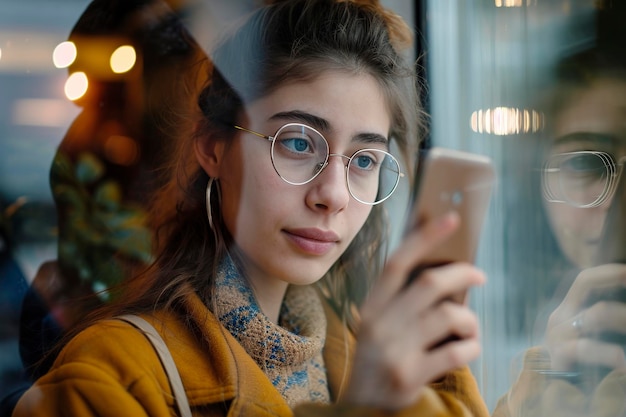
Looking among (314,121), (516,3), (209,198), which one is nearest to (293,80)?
(314,121)

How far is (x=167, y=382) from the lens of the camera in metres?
0.85

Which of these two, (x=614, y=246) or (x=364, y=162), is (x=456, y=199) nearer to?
(x=364, y=162)

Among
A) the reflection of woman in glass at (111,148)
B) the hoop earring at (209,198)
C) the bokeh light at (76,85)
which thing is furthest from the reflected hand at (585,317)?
the bokeh light at (76,85)

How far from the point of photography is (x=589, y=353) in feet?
2.93

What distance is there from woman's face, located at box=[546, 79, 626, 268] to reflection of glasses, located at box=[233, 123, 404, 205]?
0.73 ft

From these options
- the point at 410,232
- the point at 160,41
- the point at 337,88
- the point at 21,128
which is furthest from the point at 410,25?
the point at 21,128

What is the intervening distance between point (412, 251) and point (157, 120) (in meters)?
0.67

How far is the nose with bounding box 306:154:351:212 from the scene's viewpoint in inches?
32.6

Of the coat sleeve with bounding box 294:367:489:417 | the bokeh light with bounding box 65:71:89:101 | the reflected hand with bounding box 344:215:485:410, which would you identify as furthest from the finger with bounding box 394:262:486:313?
the bokeh light with bounding box 65:71:89:101

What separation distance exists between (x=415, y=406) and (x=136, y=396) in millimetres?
346

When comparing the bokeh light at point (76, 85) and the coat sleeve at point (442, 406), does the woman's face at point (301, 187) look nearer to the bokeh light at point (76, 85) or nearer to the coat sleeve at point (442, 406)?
the coat sleeve at point (442, 406)

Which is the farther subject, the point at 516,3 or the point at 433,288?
the point at 516,3

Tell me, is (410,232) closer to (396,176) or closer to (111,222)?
(396,176)

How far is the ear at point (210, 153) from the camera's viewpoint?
37.2 inches
